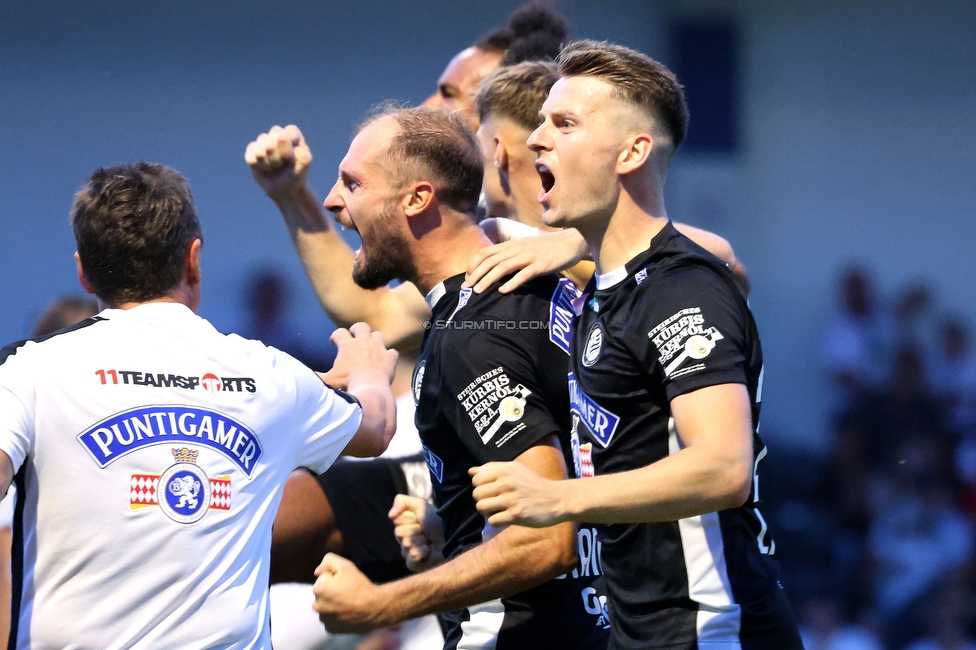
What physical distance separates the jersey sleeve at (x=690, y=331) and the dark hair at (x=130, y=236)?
935 millimetres

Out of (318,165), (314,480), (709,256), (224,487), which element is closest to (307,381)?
(224,487)

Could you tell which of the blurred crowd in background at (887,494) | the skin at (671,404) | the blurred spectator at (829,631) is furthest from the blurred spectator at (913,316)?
the skin at (671,404)

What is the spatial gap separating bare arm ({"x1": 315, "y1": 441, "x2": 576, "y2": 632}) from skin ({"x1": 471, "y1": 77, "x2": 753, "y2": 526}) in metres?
0.46

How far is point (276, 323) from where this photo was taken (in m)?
7.04

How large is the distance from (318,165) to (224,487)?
19.4 ft

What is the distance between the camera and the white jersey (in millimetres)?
2002

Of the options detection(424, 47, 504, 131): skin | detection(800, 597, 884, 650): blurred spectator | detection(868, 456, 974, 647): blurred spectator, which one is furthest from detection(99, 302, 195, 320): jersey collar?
detection(868, 456, 974, 647): blurred spectator

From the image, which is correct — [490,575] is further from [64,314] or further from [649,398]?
[64,314]

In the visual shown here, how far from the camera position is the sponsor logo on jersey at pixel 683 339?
1982 mm

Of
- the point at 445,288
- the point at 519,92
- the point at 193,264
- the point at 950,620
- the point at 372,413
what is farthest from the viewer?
the point at 950,620

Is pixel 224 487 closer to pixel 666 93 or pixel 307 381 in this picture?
pixel 307 381

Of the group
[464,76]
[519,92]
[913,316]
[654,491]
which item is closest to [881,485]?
[913,316]

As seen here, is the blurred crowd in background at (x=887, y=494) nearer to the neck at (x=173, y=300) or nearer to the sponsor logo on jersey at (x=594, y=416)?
the sponsor logo on jersey at (x=594, y=416)

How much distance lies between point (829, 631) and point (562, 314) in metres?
4.80
